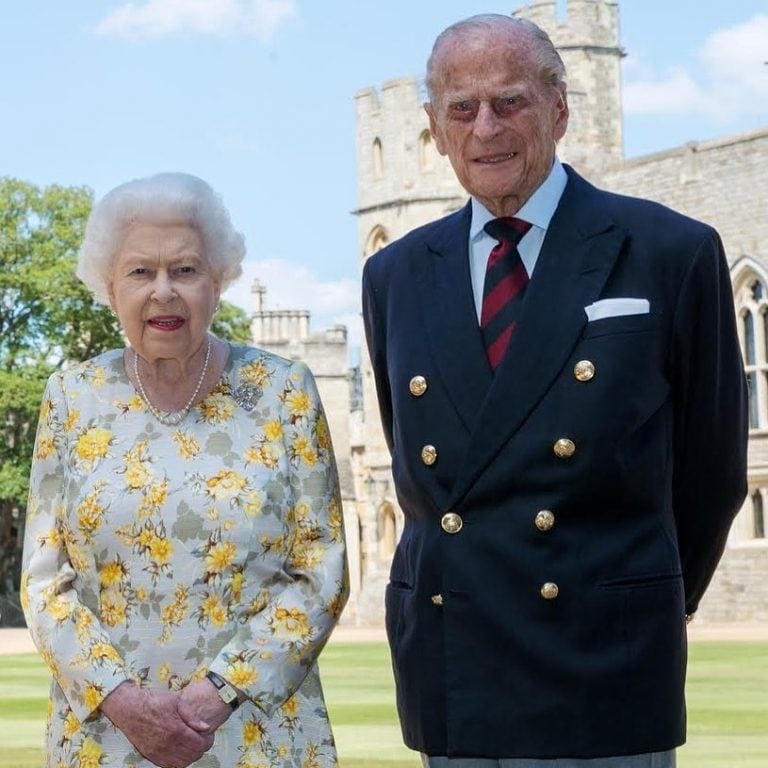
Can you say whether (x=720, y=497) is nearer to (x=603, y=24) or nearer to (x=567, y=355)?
(x=567, y=355)

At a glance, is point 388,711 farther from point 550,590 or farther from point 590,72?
point 590,72

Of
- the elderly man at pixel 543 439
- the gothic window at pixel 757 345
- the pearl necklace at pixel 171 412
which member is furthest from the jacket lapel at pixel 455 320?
the gothic window at pixel 757 345

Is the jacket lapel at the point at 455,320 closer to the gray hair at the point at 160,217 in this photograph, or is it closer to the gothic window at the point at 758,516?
the gray hair at the point at 160,217

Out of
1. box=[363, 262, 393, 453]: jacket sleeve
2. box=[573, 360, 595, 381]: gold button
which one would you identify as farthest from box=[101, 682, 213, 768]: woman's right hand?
box=[573, 360, 595, 381]: gold button

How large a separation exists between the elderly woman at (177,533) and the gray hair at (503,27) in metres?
0.75

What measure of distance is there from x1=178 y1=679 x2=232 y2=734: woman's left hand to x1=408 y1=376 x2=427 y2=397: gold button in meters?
0.90

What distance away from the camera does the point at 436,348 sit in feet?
13.3

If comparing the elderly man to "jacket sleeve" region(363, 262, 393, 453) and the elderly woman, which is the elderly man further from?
the elderly woman

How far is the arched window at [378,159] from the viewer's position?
44.6 m

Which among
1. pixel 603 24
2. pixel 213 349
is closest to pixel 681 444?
pixel 213 349

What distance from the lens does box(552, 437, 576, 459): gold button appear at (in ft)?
12.7

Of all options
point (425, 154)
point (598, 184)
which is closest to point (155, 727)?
point (598, 184)

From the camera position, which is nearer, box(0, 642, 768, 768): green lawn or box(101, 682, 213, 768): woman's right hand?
box(101, 682, 213, 768): woman's right hand

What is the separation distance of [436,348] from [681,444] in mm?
577
